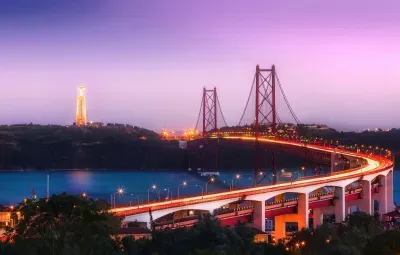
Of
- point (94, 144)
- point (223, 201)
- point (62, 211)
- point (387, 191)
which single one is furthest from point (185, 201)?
point (94, 144)

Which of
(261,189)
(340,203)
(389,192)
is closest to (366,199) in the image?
(389,192)

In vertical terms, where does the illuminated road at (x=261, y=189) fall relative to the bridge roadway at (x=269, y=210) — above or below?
above

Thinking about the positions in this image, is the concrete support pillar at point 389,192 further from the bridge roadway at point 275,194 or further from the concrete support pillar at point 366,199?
the concrete support pillar at point 366,199

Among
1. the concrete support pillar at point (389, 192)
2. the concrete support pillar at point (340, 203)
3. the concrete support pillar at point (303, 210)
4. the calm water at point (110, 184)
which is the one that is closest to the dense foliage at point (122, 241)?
the concrete support pillar at point (303, 210)

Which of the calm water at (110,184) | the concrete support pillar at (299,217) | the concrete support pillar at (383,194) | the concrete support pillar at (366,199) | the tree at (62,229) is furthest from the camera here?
the calm water at (110,184)

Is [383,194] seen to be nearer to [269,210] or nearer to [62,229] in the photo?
[269,210]

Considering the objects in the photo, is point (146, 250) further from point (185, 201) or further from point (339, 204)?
point (339, 204)
